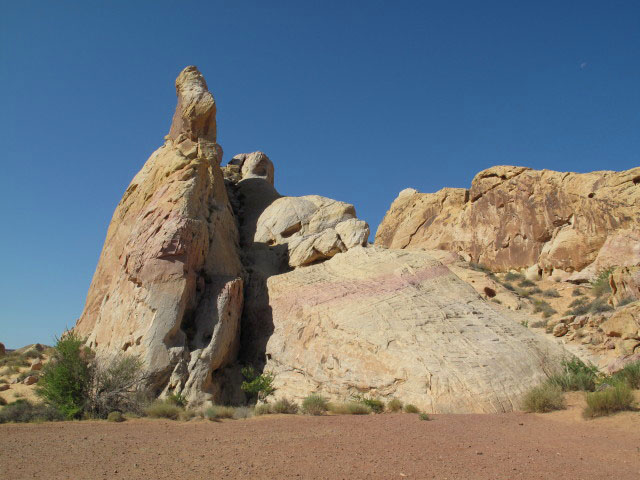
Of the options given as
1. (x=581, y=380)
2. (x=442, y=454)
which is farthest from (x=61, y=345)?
(x=581, y=380)

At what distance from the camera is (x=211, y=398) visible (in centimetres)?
1363

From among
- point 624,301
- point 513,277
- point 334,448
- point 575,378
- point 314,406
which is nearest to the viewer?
point 334,448

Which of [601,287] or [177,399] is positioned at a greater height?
[601,287]

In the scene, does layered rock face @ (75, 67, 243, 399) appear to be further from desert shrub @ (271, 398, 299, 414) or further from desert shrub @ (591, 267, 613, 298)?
desert shrub @ (591, 267, 613, 298)

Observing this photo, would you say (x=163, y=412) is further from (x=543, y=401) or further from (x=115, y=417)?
(x=543, y=401)

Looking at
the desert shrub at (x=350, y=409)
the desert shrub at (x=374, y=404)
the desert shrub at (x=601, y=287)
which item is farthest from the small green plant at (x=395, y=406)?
the desert shrub at (x=601, y=287)

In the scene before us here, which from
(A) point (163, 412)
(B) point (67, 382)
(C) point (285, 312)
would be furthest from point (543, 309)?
(B) point (67, 382)

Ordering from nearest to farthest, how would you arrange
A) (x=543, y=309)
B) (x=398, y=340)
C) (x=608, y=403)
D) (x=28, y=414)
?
(x=608, y=403) < (x=28, y=414) < (x=398, y=340) < (x=543, y=309)

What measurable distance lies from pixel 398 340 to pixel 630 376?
19.4 ft

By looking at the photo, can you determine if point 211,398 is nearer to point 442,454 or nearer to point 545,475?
point 442,454

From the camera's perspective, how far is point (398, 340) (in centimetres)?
1402

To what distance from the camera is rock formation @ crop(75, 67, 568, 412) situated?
43.5 ft

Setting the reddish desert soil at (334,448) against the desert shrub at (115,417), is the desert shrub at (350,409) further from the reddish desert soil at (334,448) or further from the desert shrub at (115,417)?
the desert shrub at (115,417)

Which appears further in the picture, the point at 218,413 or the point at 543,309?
the point at 543,309
